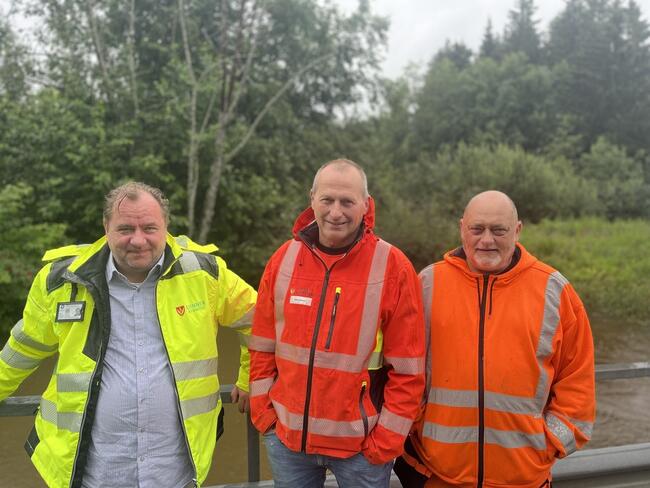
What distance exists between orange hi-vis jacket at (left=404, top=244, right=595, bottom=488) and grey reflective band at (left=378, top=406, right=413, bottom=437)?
158mm

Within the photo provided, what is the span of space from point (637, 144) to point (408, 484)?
154 feet

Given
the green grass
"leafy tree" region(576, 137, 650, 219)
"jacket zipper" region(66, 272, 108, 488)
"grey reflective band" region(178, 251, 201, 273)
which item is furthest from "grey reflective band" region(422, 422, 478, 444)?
"leafy tree" region(576, 137, 650, 219)

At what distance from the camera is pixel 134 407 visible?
84.8 inches

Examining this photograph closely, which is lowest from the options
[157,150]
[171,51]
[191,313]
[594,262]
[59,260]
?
[594,262]

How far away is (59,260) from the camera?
2236 millimetres

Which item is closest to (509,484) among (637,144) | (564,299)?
(564,299)

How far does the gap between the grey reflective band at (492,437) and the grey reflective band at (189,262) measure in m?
1.12

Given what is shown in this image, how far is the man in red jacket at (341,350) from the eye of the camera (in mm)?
2119

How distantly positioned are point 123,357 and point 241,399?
53 centimetres

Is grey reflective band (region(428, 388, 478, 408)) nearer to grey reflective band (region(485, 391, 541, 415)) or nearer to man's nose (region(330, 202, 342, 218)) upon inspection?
grey reflective band (region(485, 391, 541, 415))

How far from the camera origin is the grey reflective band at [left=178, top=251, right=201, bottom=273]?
231cm

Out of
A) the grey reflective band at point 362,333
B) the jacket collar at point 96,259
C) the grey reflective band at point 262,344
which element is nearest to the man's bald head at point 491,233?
the grey reflective band at point 362,333

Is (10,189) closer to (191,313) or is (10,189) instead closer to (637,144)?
(191,313)

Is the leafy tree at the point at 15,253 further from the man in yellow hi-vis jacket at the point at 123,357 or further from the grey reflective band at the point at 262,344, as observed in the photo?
the grey reflective band at the point at 262,344
